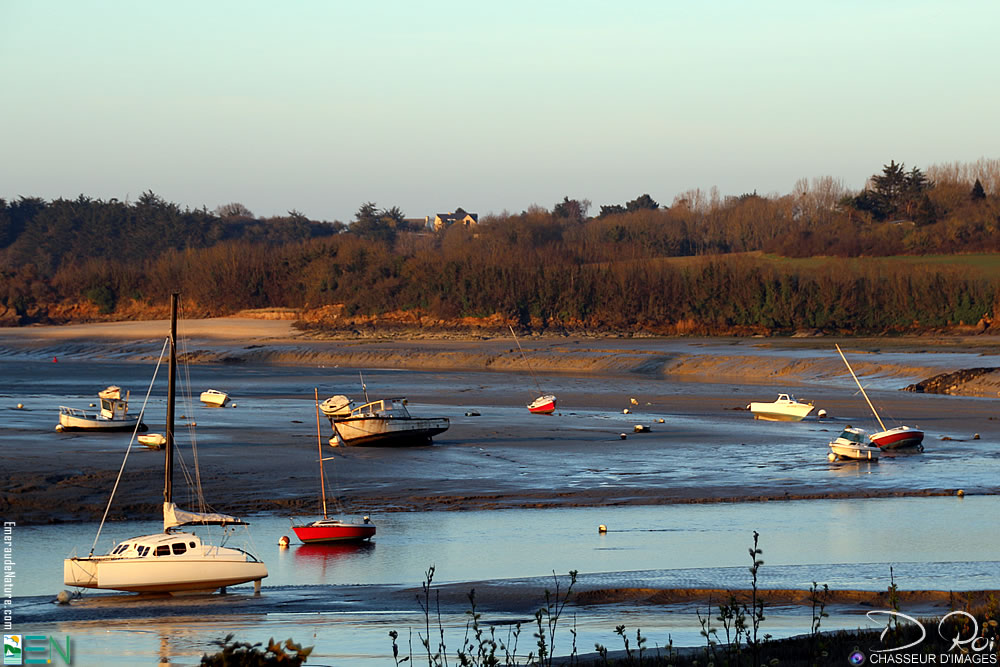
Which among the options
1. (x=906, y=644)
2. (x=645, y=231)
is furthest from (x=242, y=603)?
(x=645, y=231)

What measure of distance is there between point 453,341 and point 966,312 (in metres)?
40.6

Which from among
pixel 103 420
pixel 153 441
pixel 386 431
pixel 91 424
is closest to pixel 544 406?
pixel 386 431

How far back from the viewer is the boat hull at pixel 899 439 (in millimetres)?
38188

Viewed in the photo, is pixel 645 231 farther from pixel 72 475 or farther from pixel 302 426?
pixel 72 475

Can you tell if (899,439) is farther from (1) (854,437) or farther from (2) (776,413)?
(2) (776,413)

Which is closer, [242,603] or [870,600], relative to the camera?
[870,600]

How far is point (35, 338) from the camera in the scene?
114m

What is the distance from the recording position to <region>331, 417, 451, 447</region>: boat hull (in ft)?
129

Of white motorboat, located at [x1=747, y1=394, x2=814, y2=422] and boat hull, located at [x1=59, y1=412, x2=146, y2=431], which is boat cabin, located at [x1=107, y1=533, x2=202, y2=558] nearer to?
boat hull, located at [x1=59, y1=412, x2=146, y2=431]

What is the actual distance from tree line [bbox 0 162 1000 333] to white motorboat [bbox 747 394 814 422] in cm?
5498

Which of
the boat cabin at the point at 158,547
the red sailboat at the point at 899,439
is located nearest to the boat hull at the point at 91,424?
the boat cabin at the point at 158,547

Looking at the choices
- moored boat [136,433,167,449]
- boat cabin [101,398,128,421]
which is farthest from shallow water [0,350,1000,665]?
boat cabin [101,398,128,421]

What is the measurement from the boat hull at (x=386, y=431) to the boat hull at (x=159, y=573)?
62.1ft

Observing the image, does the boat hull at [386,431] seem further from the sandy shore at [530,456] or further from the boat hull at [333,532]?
the boat hull at [333,532]
